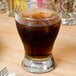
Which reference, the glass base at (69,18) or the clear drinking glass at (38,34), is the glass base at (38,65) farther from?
the glass base at (69,18)

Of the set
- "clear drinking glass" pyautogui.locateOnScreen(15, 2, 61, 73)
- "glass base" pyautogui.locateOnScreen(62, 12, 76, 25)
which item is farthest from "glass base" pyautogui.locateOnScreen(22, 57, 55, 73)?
"glass base" pyautogui.locateOnScreen(62, 12, 76, 25)

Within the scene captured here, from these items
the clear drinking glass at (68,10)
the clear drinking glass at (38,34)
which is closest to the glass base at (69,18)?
the clear drinking glass at (68,10)

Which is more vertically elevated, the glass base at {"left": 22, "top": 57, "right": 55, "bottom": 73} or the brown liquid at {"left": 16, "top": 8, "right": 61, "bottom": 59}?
Result: the brown liquid at {"left": 16, "top": 8, "right": 61, "bottom": 59}

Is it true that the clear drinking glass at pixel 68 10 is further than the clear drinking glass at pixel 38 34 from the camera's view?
Yes

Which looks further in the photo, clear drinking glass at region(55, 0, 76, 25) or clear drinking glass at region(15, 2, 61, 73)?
clear drinking glass at region(55, 0, 76, 25)

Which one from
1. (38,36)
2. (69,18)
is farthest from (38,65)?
(69,18)

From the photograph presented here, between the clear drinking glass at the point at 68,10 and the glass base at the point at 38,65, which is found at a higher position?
the clear drinking glass at the point at 68,10

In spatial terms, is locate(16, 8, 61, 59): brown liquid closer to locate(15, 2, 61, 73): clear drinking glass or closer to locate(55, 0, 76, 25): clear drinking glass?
locate(15, 2, 61, 73): clear drinking glass
